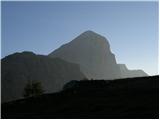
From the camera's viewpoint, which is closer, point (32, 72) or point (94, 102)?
point (94, 102)

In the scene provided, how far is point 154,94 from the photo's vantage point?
30.8 meters

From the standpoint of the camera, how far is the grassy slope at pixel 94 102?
86.5 feet

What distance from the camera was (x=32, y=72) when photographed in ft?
527

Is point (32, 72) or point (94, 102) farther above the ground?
point (94, 102)

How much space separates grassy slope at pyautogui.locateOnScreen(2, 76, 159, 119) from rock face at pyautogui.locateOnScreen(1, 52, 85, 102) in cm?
8327

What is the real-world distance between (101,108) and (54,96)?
1461 cm

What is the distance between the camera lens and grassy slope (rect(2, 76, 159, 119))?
86.5 ft

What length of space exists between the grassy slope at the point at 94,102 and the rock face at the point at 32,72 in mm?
83269

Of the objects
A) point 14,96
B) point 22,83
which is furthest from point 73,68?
point 14,96

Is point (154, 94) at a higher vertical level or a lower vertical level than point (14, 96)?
higher

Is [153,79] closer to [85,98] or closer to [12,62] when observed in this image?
[85,98]

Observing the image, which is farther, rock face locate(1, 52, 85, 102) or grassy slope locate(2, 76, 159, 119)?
rock face locate(1, 52, 85, 102)

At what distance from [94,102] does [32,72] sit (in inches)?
5149

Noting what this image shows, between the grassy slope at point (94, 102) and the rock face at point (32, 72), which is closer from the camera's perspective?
the grassy slope at point (94, 102)
